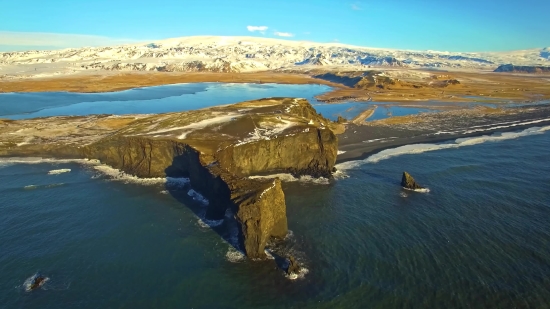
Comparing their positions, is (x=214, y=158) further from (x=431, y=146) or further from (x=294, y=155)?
(x=431, y=146)

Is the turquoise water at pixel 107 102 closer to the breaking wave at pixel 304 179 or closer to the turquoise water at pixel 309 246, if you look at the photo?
the turquoise water at pixel 309 246

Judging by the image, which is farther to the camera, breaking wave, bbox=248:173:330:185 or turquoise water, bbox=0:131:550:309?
breaking wave, bbox=248:173:330:185

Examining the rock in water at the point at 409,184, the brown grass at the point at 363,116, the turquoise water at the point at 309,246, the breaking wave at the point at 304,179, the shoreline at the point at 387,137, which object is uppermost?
the brown grass at the point at 363,116

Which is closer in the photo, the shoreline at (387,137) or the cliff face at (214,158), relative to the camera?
the cliff face at (214,158)

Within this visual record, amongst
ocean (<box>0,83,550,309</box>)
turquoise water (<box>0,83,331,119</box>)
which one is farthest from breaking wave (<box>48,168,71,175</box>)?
turquoise water (<box>0,83,331,119</box>)

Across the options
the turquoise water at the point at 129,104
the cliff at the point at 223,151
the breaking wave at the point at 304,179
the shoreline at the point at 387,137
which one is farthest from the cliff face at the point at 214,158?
the turquoise water at the point at 129,104

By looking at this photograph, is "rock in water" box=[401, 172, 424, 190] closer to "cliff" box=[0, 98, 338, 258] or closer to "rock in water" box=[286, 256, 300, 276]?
"cliff" box=[0, 98, 338, 258]
